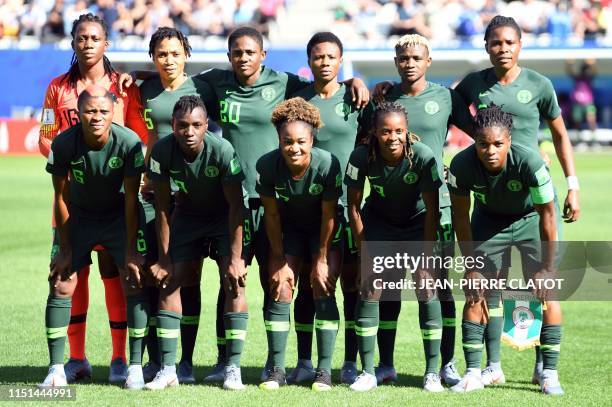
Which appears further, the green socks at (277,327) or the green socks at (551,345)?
the green socks at (277,327)

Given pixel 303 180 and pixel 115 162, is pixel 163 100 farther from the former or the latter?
pixel 303 180

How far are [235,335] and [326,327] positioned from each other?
0.64 meters

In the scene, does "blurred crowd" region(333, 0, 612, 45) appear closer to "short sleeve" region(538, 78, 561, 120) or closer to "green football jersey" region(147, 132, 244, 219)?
"short sleeve" region(538, 78, 561, 120)

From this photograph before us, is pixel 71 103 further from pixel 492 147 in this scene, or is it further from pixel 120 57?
pixel 120 57

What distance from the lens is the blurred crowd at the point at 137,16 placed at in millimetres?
29234

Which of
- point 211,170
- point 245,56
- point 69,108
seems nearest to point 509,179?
point 211,170

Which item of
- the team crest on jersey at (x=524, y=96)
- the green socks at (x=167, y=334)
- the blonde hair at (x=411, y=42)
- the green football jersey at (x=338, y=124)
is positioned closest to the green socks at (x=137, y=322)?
the green socks at (x=167, y=334)

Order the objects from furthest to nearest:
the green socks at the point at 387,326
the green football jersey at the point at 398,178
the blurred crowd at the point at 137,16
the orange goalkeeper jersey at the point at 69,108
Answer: the blurred crowd at the point at 137,16 < the orange goalkeeper jersey at the point at 69,108 < the green socks at the point at 387,326 < the green football jersey at the point at 398,178

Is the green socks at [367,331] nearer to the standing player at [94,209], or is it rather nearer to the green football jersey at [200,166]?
the green football jersey at [200,166]

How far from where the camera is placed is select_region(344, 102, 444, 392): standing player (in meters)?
7.17

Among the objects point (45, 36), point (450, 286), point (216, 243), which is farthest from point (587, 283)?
point (45, 36)

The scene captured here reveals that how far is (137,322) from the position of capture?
24.3 ft

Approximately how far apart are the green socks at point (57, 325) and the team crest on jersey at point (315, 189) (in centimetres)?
186

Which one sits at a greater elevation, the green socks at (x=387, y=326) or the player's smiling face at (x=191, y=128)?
the player's smiling face at (x=191, y=128)
